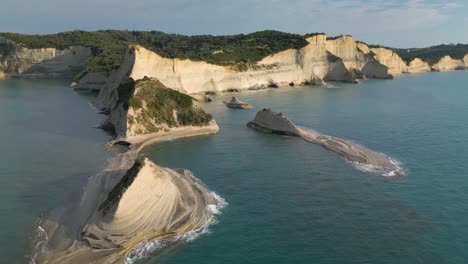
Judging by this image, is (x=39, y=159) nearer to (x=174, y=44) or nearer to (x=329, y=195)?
(x=329, y=195)

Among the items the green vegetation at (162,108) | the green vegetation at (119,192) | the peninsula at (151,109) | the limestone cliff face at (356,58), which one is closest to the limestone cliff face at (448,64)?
the limestone cliff face at (356,58)

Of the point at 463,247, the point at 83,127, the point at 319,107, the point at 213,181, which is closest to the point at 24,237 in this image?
the point at 213,181

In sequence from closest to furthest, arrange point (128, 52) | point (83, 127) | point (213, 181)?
point (213, 181) → point (83, 127) → point (128, 52)

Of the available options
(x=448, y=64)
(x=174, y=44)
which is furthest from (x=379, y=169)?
(x=448, y=64)

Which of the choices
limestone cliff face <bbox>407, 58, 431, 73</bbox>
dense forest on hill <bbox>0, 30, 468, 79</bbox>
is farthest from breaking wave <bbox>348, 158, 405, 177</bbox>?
limestone cliff face <bbox>407, 58, 431, 73</bbox>

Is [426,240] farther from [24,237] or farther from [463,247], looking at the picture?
[24,237]

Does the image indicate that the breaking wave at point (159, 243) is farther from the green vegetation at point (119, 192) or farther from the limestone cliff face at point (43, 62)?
the limestone cliff face at point (43, 62)

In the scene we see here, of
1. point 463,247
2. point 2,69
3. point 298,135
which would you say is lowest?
point 463,247

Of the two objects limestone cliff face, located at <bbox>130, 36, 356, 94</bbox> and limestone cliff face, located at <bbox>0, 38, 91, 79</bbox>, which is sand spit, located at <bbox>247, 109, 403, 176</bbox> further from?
→ limestone cliff face, located at <bbox>0, 38, 91, 79</bbox>
